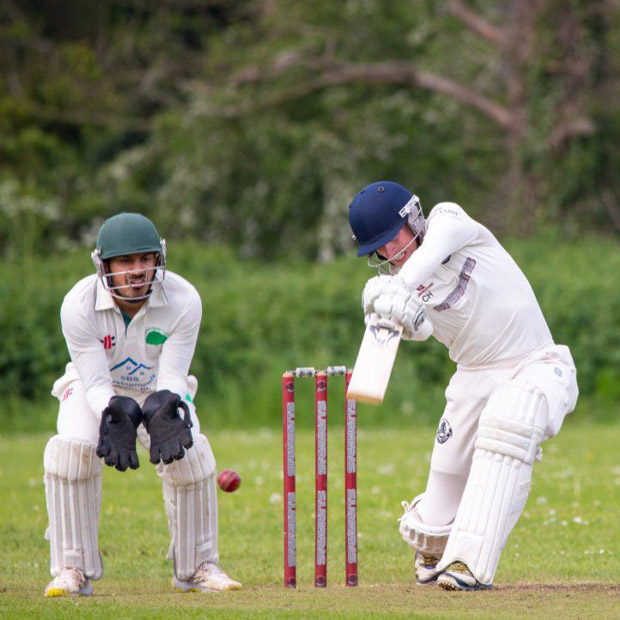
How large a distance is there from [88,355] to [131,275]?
39 centimetres

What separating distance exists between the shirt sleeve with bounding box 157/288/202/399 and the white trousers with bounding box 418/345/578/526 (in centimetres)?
115

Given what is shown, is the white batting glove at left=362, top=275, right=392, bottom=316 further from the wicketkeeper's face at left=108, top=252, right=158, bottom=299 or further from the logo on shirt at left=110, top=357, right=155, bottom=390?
the logo on shirt at left=110, top=357, right=155, bottom=390

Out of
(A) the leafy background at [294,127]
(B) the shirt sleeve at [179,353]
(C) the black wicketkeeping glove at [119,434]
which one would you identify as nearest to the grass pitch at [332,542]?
(C) the black wicketkeeping glove at [119,434]

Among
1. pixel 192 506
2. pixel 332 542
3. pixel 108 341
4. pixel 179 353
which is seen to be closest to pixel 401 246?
pixel 179 353

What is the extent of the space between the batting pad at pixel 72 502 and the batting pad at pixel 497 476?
158cm

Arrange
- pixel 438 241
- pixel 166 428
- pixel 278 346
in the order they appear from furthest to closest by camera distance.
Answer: pixel 278 346
pixel 166 428
pixel 438 241

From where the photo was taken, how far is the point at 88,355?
539 cm

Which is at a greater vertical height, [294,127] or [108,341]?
[294,127]

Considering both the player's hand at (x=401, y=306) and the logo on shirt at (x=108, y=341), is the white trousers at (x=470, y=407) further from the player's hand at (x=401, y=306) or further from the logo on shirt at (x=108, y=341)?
the logo on shirt at (x=108, y=341)

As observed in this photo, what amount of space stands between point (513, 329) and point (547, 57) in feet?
48.3

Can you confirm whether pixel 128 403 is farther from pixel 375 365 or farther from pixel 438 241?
pixel 438 241

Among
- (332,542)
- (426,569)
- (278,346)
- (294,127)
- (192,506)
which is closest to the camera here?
(192,506)

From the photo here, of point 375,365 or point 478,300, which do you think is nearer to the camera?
point 375,365

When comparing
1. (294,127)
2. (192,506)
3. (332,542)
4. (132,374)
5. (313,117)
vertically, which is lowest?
(332,542)
